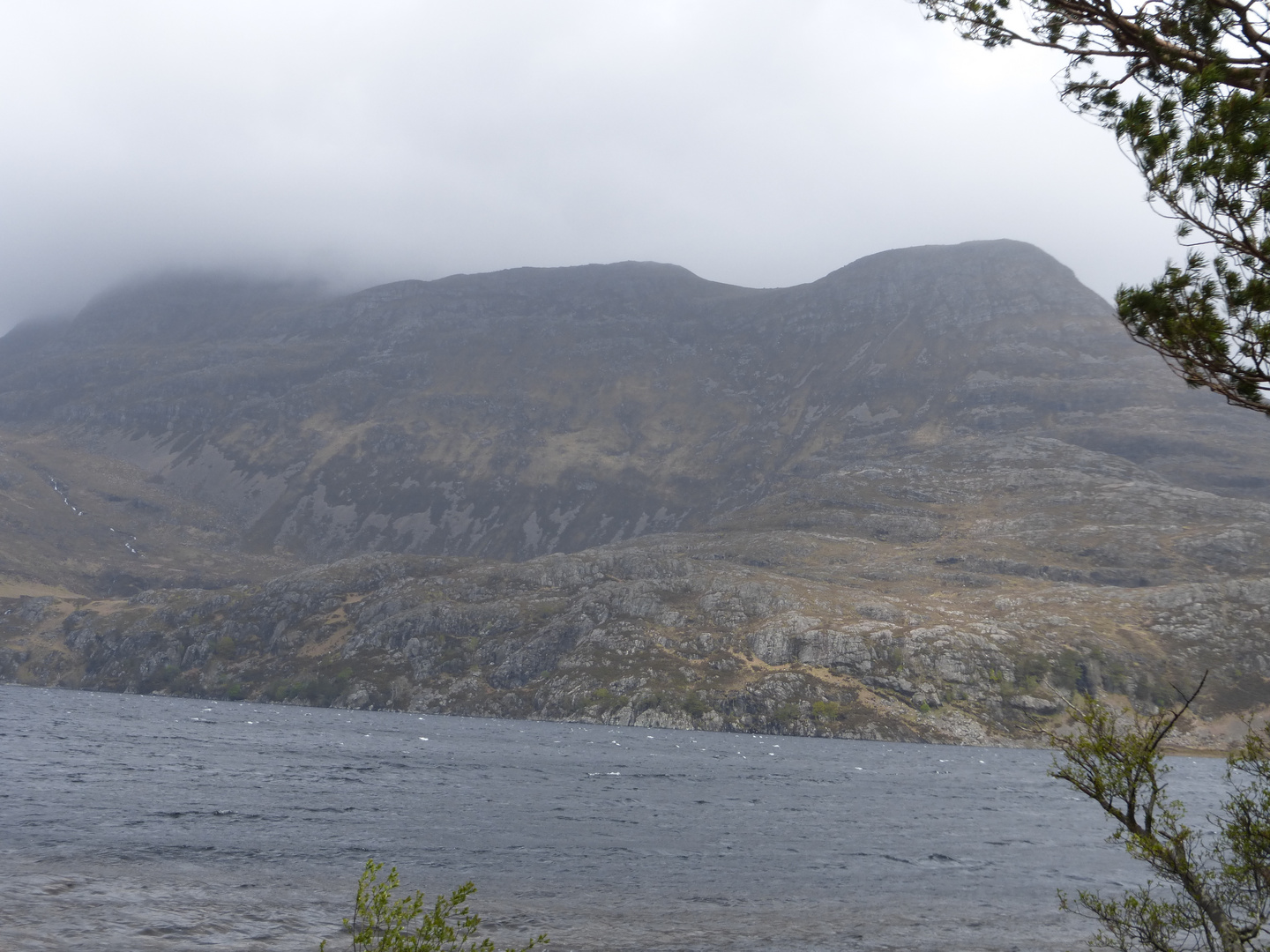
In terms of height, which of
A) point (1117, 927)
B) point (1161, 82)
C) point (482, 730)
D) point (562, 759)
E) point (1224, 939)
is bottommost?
point (482, 730)

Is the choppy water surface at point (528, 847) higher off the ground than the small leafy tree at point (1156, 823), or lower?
lower

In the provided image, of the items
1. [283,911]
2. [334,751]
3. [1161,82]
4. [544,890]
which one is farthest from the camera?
[334,751]

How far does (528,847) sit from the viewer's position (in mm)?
56406

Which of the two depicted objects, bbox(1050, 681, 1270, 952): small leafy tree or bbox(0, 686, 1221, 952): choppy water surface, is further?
bbox(0, 686, 1221, 952): choppy water surface

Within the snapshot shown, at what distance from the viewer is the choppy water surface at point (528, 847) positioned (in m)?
37.7

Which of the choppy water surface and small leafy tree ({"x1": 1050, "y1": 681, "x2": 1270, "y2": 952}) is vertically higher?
small leafy tree ({"x1": 1050, "y1": 681, "x2": 1270, "y2": 952})

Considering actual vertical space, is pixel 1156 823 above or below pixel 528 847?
above

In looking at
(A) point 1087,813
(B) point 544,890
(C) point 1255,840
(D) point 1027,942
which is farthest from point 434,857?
(A) point 1087,813

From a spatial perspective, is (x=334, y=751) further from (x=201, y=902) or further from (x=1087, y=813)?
(x=1087, y=813)

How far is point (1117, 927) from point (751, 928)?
18.8 meters

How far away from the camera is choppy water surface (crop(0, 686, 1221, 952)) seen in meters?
37.7

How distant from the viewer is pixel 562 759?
119 metres

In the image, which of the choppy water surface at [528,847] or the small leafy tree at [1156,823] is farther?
the choppy water surface at [528,847]

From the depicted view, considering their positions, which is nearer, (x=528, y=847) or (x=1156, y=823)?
(x=1156, y=823)
